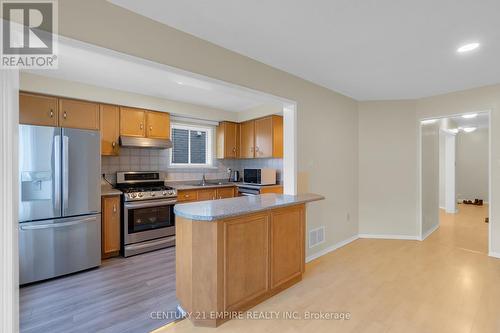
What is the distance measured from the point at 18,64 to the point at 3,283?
1.39 m

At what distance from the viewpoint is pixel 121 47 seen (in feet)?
5.78

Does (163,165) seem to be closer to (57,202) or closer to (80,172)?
(80,172)

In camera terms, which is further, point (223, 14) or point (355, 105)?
point (355, 105)

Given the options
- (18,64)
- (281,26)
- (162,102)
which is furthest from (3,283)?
(162,102)

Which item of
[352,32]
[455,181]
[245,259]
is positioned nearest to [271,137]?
[352,32]

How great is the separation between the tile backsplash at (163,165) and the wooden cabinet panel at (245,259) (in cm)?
274

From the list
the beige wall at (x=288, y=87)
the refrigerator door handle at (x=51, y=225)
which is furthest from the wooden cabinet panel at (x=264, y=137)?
the refrigerator door handle at (x=51, y=225)

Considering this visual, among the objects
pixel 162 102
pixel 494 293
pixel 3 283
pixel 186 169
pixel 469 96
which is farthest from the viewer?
pixel 186 169

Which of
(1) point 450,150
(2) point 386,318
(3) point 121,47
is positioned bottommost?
(2) point 386,318

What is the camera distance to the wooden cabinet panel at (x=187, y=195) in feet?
13.7

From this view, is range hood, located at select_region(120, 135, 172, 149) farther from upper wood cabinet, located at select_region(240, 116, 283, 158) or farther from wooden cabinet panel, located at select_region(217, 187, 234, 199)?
upper wood cabinet, located at select_region(240, 116, 283, 158)

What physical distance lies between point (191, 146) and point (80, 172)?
2305mm

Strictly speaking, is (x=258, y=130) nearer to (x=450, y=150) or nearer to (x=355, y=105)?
(x=355, y=105)

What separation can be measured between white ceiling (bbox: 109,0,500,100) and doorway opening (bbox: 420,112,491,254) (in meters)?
1.68
